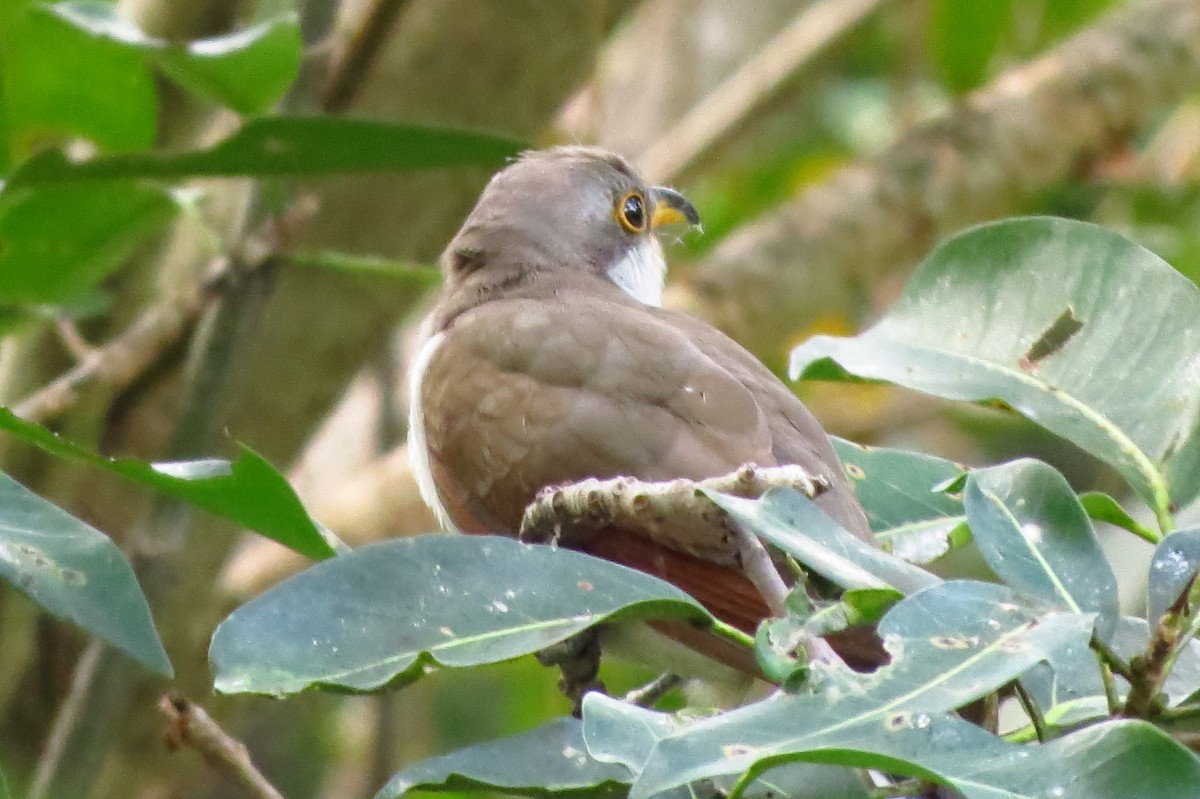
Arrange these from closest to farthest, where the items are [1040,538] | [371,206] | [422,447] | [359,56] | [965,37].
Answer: [1040,538] < [422,447] < [359,56] < [371,206] < [965,37]

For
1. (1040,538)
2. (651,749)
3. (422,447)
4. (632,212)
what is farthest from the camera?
(632,212)

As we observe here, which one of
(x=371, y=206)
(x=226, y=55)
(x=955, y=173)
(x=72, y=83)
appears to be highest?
(x=226, y=55)

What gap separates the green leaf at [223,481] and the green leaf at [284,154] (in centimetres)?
116

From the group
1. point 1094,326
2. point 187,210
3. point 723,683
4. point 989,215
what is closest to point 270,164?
point 187,210

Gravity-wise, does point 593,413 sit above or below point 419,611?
below

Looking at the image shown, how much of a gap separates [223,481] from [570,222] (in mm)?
2131

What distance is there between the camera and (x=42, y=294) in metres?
3.46

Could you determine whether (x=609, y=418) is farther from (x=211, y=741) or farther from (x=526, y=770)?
(x=526, y=770)

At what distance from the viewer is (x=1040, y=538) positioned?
2059 mm

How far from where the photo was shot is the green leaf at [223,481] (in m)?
1.99

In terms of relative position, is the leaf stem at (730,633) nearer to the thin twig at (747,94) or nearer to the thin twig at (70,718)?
the thin twig at (70,718)

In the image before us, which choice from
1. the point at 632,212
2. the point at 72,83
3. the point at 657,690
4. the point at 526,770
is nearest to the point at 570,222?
the point at 632,212

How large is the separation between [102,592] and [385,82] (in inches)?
119

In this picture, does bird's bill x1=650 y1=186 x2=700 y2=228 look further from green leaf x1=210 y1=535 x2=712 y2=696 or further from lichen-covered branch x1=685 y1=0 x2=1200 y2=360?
green leaf x1=210 y1=535 x2=712 y2=696
